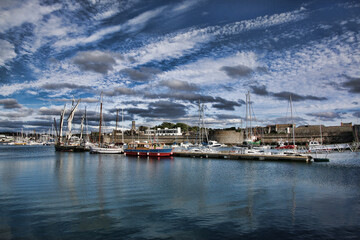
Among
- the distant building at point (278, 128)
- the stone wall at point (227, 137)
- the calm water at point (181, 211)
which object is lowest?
the calm water at point (181, 211)

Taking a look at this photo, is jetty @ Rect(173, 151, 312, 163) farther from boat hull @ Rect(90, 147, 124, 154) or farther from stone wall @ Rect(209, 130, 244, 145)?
stone wall @ Rect(209, 130, 244, 145)

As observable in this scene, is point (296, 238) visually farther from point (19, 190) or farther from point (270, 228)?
point (19, 190)

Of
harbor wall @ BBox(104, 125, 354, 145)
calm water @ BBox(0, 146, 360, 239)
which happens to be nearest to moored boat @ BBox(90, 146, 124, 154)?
harbor wall @ BBox(104, 125, 354, 145)

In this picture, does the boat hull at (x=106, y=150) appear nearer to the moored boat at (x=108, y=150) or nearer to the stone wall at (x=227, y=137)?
the moored boat at (x=108, y=150)

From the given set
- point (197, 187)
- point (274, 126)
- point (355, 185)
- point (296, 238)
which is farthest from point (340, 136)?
point (296, 238)

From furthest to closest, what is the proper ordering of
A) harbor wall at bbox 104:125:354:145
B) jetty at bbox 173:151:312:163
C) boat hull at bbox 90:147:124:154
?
harbor wall at bbox 104:125:354:145
boat hull at bbox 90:147:124:154
jetty at bbox 173:151:312:163

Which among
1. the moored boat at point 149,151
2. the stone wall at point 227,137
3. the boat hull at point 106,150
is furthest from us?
the stone wall at point 227,137

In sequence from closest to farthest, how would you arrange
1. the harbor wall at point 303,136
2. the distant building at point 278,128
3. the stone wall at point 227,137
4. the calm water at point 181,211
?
1. the calm water at point 181,211
2. the harbor wall at point 303,136
3. the stone wall at point 227,137
4. the distant building at point 278,128

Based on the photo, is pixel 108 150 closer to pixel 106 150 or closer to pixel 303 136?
pixel 106 150

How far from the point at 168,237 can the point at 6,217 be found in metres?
8.66

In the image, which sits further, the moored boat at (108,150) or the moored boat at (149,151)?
the moored boat at (108,150)

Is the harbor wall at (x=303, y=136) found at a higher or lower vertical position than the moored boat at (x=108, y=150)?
higher

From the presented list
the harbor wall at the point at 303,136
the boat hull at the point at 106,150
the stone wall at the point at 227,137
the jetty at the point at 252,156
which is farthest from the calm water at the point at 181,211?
the stone wall at the point at 227,137

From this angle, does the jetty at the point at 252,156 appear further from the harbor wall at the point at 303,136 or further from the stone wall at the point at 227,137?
the stone wall at the point at 227,137
